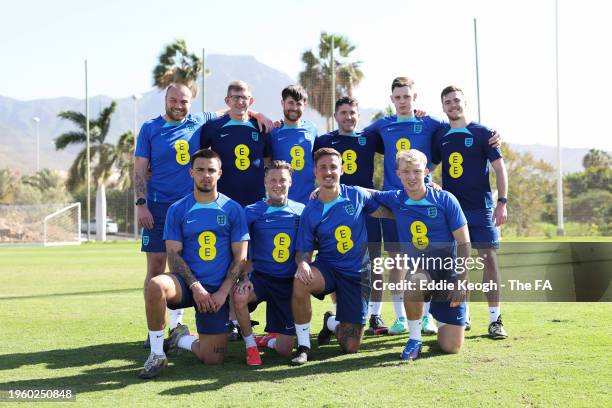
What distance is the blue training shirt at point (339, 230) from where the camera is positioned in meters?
5.23

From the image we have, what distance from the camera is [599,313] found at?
6.75m

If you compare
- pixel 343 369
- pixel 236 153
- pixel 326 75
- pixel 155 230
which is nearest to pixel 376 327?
pixel 343 369

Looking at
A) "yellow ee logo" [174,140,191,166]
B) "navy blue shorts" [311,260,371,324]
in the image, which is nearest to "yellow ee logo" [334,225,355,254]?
"navy blue shorts" [311,260,371,324]

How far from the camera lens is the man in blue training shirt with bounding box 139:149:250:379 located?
4.92 meters

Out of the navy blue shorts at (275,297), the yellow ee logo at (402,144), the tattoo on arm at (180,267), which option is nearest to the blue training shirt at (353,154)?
the yellow ee logo at (402,144)

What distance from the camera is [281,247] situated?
537 centimetres

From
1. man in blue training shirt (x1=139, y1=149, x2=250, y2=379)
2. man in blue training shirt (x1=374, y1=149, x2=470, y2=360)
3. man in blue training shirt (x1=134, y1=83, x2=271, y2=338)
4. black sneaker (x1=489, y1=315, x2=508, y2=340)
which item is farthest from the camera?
man in blue training shirt (x1=134, y1=83, x2=271, y2=338)

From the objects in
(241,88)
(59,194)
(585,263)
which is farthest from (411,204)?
(59,194)

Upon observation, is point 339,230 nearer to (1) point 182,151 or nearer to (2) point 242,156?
(2) point 242,156

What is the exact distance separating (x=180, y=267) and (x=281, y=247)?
2.98ft

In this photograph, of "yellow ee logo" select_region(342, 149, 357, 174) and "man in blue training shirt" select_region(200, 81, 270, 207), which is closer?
"man in blue training shirt" select_region(200, 81, 270, 207)

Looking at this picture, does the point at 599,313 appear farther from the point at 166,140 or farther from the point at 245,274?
the point at 166,140

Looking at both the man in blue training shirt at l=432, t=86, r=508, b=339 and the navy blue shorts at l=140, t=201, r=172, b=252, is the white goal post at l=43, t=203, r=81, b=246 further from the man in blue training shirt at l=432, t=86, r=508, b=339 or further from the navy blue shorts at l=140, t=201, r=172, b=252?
the man in blue training shirt at l=432, t=86, r=508, b=339

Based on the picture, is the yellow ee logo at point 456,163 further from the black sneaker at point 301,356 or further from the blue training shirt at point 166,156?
the blue training shirt at point 166,156
